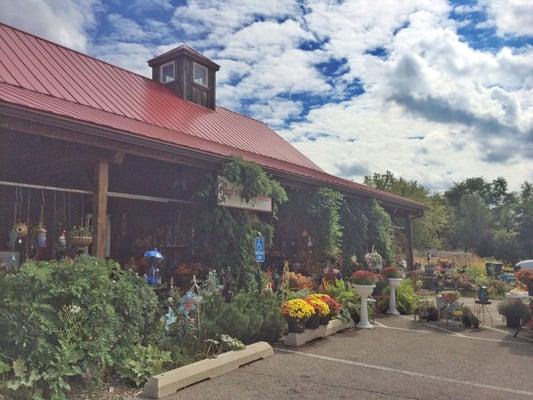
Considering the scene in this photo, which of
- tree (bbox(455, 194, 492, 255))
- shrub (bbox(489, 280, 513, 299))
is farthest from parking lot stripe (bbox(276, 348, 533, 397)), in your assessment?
tree (bbox(455, 194, 492, 255))

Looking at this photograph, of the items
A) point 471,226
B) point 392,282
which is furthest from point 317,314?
point 471,226

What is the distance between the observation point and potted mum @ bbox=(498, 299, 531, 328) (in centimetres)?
964

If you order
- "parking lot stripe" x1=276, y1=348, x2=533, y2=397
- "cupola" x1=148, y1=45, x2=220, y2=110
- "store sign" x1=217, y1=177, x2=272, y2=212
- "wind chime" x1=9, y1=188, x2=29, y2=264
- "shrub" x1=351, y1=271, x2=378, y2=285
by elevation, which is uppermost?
"cupola" x1=148, y1=45, x2=220, y2=110

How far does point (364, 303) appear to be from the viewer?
9219 millimetres

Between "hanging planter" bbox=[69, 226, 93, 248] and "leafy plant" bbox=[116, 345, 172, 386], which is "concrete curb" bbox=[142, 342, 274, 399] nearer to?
"leafy plant" bbox=[116, 345, 172, 386]

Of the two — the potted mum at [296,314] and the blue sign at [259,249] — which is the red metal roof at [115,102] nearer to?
the blue sign at [259,249]

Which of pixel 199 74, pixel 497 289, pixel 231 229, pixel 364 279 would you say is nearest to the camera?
pixel 231 229

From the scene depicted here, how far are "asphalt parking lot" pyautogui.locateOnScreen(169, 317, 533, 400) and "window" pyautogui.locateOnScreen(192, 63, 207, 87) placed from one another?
9.88 metres

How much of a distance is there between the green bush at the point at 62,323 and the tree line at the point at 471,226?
33155 mm

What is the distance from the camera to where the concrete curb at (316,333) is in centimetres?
731

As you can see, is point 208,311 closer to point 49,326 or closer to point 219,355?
point 219,355

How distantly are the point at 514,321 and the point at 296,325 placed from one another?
17.3ft

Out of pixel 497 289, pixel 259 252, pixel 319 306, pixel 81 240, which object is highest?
pixel 81 240

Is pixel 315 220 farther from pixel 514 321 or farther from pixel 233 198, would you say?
pixel 514 321
